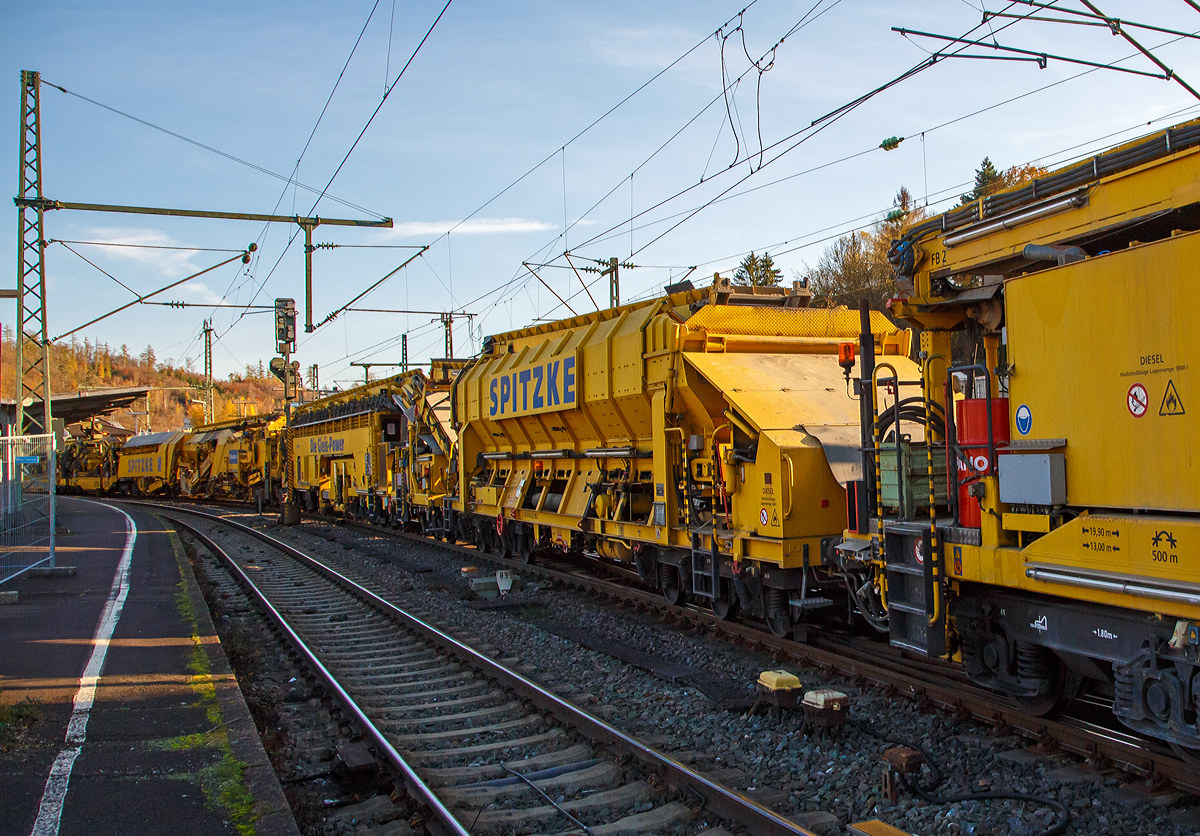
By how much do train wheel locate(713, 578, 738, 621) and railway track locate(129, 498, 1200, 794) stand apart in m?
0.10

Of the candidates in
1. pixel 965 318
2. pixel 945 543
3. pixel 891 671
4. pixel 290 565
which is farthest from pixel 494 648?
pixel 290 565

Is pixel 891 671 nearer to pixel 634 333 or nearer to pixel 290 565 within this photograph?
pixel 634 333

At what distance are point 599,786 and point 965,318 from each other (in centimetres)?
398

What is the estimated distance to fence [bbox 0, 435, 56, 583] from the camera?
11.6 meters

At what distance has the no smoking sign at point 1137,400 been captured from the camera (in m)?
4.30

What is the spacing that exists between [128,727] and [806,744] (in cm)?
462

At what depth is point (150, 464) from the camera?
43.8 meters

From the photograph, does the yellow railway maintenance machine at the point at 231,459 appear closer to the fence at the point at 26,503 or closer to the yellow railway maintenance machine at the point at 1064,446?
the fence at the point at 26,503

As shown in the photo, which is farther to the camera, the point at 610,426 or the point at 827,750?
the point at 610,426

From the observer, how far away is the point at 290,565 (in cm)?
1570

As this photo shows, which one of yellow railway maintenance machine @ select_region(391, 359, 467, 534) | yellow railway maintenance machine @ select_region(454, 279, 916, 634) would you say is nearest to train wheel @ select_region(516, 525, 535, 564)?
yellow railway maintenance machine @ select_region(454, 279, 916, 634)

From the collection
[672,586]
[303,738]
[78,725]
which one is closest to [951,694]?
[672,586]

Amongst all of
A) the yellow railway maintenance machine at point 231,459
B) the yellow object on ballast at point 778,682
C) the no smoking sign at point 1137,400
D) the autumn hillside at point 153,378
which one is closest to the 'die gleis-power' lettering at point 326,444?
the yellow railway maintenance machine at point 231,459

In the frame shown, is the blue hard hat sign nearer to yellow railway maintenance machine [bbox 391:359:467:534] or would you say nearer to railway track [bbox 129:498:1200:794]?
railway track [bbox 129:498:1200:794]
